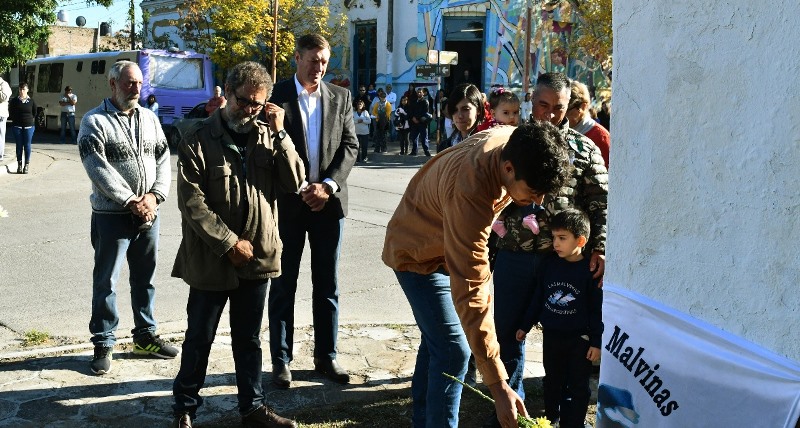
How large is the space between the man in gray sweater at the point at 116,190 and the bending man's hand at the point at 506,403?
3007mm

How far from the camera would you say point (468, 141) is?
3711mm

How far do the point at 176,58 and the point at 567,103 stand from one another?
28.1 m

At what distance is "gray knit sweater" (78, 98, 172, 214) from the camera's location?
17.9 feet

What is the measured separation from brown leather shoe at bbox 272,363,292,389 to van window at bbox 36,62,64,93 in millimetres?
33320

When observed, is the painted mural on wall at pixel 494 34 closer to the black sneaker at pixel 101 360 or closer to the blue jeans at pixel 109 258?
the blue jeans at pixel 109 258

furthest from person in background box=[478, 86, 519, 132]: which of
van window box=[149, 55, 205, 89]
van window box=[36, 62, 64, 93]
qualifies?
van window box=[36, 62, 64, 93]

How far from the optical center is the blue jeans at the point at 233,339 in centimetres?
461

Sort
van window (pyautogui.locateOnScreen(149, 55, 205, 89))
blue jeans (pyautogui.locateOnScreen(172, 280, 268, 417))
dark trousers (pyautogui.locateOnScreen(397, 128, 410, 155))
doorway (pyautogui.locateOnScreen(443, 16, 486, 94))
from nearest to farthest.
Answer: blue jeans (pyautogui.locateOnScreen(172, 280, 268, 417)) < dark trousers (pyautogui.locateOnScreen(397, 128, 410, 155)) < van window (pyautogui.locateOnScreen(149, 55, 205, 89)) < doorway (pyautogui.locateOnScreen(443, 16, 486, 94))

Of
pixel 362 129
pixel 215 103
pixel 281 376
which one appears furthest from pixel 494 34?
pixel 281 376

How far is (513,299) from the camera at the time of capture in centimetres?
465

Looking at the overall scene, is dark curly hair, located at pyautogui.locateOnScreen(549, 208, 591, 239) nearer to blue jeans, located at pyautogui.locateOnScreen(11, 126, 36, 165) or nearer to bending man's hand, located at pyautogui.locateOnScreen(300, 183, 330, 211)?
bending man's hand, located at pyautogui.locateOnScreen(300, 183, 330, 211)

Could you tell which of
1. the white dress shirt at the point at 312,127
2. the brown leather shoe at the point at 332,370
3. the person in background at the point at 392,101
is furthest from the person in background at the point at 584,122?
the person in background at the point at 392,101

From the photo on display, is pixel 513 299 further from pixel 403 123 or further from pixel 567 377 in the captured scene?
pixel 403 123

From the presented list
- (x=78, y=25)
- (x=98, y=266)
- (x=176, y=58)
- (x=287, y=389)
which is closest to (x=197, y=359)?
(x=287, y=389)
